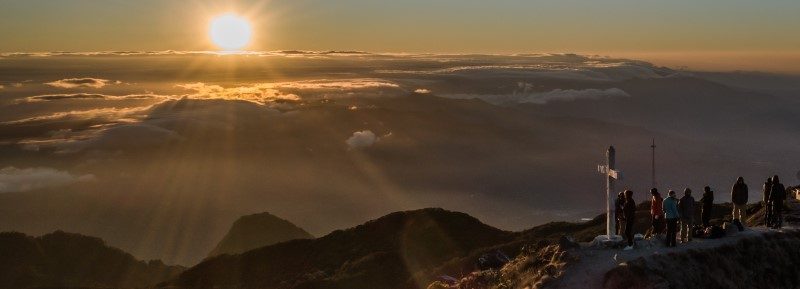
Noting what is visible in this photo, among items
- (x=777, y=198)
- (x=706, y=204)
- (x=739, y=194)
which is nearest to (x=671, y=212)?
(x=706, y=204)

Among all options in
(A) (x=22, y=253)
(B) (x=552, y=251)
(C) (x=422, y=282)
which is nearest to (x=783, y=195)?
(B) (x=552, y=251)

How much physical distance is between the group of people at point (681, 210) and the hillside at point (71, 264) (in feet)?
405

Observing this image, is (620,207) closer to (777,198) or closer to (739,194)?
(739,194)

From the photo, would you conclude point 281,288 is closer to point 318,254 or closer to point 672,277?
point 318,254

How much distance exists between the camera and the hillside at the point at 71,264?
131125 mm

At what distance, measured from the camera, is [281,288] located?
191 feet

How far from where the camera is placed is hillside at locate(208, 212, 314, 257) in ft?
557

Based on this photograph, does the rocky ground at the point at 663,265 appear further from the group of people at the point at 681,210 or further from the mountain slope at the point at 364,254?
the mountain slope at the point at 364,254

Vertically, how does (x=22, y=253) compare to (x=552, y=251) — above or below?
below

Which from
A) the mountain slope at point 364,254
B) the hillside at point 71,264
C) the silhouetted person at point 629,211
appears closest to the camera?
the silhouetted person at point 629,211

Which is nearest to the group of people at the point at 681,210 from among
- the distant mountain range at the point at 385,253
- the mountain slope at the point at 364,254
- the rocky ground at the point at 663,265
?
the rocky ground at the point at 663,265

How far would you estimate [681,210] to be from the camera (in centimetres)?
2225

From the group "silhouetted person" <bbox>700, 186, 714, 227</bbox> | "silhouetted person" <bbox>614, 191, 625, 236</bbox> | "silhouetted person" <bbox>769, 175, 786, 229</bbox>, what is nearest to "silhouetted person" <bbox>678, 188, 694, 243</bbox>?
"silhouetted person" <bbox>614, 191, 625, 236</bbox>

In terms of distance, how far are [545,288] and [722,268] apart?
5.59m
